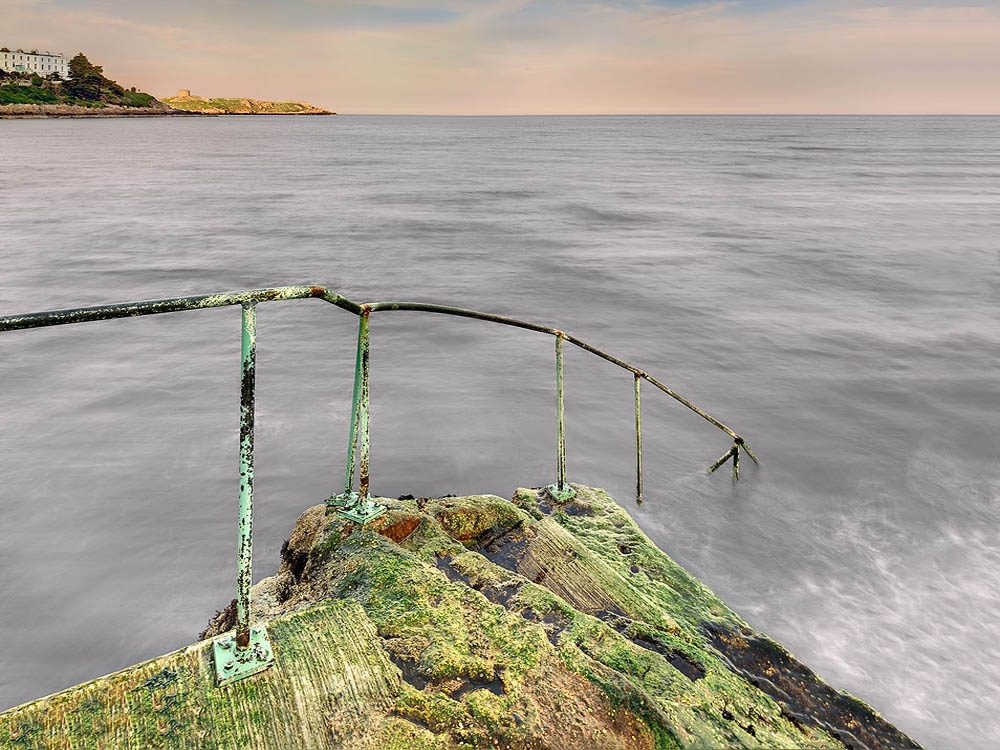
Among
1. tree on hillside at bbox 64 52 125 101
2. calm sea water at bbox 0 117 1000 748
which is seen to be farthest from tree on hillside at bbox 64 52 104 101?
calm sea water at bbox 0 117 1000 748

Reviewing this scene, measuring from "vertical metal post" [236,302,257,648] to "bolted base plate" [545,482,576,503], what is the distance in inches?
114

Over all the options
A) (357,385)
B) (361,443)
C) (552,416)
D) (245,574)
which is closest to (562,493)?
Answer: (361,443)

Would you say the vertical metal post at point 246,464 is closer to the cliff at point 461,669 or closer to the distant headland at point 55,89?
the cliff at point 461,669

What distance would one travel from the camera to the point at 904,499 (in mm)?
7906

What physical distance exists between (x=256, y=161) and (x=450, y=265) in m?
49.1

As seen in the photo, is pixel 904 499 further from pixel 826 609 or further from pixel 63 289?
pixel 63 289

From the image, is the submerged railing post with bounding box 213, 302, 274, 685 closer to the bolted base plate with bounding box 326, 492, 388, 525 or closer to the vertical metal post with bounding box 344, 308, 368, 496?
the vertical metal post with bounding box 344, 308, 368, 496

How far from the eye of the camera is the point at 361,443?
2.99 meters

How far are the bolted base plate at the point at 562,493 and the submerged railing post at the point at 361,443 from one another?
1877 mm

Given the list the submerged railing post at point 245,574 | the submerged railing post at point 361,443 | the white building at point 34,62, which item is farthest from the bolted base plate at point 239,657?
the white building at point 34,62

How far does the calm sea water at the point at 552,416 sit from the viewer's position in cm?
604

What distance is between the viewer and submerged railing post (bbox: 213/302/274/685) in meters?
2.10

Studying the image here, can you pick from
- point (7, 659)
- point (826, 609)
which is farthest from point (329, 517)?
point (826, 609)

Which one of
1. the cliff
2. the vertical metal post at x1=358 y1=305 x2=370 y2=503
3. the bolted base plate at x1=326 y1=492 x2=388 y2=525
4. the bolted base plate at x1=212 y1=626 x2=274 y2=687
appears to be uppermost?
the vertical metal post at x1=358 y1=305 x2=370 y2=503
